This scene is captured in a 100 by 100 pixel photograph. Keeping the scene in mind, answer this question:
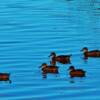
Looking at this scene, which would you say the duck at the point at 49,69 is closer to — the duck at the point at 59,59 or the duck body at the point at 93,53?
the duck at the point at 59,59

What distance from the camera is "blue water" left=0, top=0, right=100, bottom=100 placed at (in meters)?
21.9

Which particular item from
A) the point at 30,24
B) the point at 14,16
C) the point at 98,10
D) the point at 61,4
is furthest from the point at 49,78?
the point at 61,4

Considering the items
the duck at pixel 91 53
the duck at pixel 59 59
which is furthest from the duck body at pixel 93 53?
the duck at pixel 59 59

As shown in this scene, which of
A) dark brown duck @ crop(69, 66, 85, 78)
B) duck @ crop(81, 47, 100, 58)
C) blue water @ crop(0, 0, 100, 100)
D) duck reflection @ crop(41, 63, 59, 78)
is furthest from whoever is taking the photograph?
duck @ crop(81, 47, 100, 58)

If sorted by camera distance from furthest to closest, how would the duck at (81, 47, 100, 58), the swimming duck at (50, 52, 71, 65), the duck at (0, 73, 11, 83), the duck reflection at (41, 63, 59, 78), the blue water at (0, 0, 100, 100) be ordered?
the duck at (81, 47, 100, 58)
the swimming duck at (50, 52, 71, 65)
the duck reflection at (41, 63, 59, 78)
the duck at (0, 73, 11, 83)
the blue water at (0, 0, 100, 100)

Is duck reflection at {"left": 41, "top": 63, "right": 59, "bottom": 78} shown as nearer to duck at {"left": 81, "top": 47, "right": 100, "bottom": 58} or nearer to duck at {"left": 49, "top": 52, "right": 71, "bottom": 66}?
duck at {"left": 49, "top": 52, "right": 71, "bottom": 66}

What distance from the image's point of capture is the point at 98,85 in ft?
73.1

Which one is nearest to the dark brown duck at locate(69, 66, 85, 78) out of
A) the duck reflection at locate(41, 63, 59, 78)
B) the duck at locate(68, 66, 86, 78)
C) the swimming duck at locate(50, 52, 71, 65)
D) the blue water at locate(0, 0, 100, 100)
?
the duck at locate(68, 66, 86, 78)

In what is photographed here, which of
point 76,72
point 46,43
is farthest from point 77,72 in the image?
point 46,43

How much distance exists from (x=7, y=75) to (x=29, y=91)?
135 cm

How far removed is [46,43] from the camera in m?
30.1

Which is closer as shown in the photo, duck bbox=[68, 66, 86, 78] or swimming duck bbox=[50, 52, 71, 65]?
duck bbox=[68, 66, 86, 78]

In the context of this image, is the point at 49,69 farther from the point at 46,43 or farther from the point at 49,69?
the point at 46,43

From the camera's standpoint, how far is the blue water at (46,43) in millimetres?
21859
